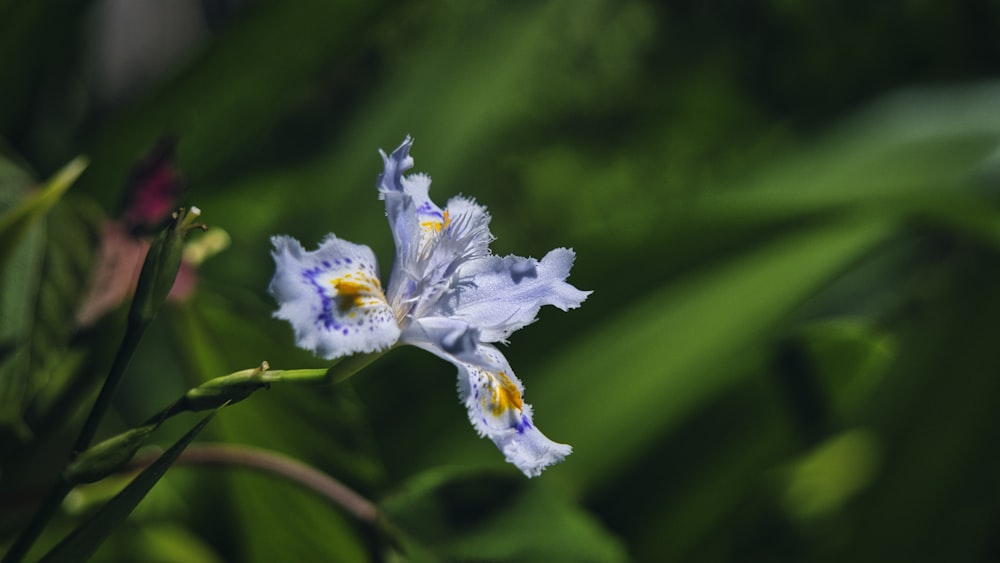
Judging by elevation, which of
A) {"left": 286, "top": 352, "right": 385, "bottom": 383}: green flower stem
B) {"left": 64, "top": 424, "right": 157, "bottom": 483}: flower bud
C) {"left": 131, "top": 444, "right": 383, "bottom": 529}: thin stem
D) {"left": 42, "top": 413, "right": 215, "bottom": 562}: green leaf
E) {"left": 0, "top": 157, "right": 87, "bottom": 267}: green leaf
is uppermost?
{"left": 0, "top": 157, "right": 87, "bottom": 267}: green leaf

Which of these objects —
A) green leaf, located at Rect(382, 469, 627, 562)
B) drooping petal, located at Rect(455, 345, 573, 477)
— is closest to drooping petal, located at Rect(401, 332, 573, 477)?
drooping petal, located at Rect(455, 345, 573, 477)

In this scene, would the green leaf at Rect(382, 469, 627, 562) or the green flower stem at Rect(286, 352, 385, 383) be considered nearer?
the green flower stem at Rect(286, 352, 385, 383)

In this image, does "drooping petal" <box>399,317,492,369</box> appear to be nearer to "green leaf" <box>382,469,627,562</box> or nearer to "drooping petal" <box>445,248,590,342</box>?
"drooping petal" <box>445,248,590,342</box>

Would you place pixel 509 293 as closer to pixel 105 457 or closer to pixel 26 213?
pixel 105 457

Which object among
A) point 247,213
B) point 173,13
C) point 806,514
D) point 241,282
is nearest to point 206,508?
point 241,282

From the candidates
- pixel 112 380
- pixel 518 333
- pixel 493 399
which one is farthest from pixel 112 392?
pixel 518 333

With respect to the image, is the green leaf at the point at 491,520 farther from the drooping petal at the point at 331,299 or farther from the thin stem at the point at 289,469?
the drooping petal at the point at 331,299

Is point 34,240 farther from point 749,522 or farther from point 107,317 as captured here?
point 749,522
